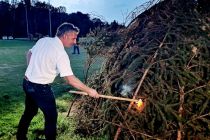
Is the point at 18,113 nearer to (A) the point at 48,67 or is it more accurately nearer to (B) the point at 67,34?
(A) the point at 48,67

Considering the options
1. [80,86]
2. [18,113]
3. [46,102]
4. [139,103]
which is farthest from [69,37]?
[18,113]

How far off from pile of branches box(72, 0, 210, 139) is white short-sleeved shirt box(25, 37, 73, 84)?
2.63 feet

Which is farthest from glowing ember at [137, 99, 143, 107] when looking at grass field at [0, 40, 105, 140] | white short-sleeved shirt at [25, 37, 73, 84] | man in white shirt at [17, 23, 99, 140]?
grass field at [0, 40, 105, 140]

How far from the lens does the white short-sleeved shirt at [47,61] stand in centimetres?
496

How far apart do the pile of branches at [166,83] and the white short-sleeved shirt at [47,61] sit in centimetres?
80

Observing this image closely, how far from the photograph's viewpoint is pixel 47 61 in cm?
509

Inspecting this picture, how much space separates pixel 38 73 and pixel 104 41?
2168mm

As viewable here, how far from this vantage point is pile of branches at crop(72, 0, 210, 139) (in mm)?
4641

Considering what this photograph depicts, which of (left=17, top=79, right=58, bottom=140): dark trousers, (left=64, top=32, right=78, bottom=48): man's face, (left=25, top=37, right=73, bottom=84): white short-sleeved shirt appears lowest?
(left=17, top=79, right=58, bottom=140): dark trousers

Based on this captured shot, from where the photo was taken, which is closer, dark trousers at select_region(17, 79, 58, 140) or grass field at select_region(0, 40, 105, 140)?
dark trousers at select_region(17, 79, 58, 140)

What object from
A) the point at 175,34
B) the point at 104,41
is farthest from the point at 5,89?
the point at 175,34

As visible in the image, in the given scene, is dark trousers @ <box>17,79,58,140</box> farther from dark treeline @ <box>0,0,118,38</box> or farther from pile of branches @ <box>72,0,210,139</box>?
dark treeline @ <box>0,0,118,38</box>

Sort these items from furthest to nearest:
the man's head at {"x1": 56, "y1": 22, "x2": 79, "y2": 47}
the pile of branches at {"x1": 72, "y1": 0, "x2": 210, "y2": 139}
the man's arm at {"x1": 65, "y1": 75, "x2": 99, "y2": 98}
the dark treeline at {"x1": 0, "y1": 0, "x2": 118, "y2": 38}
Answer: the dark treeline at {"x1": 0, "y1": 0, "x2": 118, "y2": 38}
the man's head at {"x1": 56, "y1": 22, "x2": 79, "y2": 47}
the man's arm at {"x1": 65, "y1": 75, "x2": 99, "y2": 98}
the pile of branches at {"x1": 72, "y1": 0, "x2": 210, "y2": 139}

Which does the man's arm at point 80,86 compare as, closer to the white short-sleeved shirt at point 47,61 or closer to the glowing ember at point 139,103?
the white short-sleeved shirt at point 47,61
